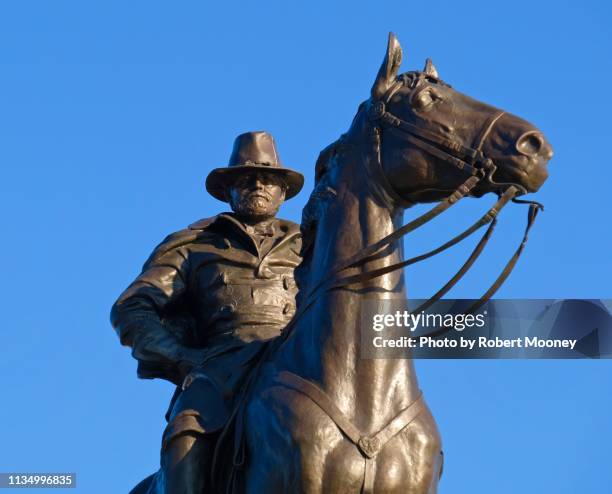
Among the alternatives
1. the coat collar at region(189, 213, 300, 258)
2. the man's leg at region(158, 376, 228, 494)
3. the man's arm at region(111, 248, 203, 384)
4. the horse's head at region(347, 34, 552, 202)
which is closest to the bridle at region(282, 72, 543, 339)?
the horse's head at region(347, 34, 552, 202)

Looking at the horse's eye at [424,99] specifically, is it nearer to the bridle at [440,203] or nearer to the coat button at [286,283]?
the bridle at [440,203]

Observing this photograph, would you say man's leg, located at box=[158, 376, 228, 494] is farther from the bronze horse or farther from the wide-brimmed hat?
the wide-brimmed hat

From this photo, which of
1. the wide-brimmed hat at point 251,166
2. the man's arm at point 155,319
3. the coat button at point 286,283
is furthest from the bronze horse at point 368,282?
the wide-brimmed hat at point 251,166

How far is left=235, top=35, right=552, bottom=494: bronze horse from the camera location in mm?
10062

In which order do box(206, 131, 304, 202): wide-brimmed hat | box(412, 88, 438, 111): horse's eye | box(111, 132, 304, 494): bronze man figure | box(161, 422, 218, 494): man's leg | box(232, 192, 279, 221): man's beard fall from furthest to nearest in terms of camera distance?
box(206, 131, 304, 202): wide-brimmed hat < box(232, 192, 279, 221): man's beard < box(111, 132, 304, 494): bronze man figure < box(161, 422, 218, 494): man's leg < box(412, 88, 438, 111): horse's eye

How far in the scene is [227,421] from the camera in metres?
11.1

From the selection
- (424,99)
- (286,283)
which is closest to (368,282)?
(424,99)

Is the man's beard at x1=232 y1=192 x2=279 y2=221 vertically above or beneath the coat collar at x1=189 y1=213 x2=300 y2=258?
above

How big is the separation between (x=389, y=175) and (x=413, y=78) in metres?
0.88

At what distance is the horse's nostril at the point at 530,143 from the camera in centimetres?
1056

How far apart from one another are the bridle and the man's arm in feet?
6.05

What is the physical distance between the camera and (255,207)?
45.2 ft

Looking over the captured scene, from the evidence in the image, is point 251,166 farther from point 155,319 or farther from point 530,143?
point 530,143

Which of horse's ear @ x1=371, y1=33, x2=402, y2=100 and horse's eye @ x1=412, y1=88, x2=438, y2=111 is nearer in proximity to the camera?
horse's eye @ x1=412, y1=88, x2=438, y2=111
